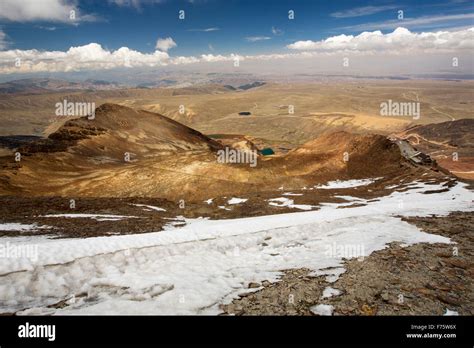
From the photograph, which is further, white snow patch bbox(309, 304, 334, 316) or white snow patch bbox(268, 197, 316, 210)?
white snow patch bbox(268, 197, 316, 210)

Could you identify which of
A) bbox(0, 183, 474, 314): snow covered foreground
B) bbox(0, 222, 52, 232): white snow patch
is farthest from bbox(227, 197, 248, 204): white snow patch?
bbox(0, 222, 52, 232): white snow patch

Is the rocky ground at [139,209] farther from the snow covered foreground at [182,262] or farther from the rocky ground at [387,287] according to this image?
the rocky ground at [387,287]

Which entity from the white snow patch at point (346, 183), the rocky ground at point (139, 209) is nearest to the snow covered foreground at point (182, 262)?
the rocky ground at point (139, 209)

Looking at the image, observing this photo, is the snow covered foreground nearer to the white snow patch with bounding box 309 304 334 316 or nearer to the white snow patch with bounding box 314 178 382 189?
the white snow patch with bounding box 309 304 334 316

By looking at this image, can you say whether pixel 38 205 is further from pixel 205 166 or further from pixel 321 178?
pixel 321 178

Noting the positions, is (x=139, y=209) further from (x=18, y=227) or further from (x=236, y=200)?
(x=18, y=227)
